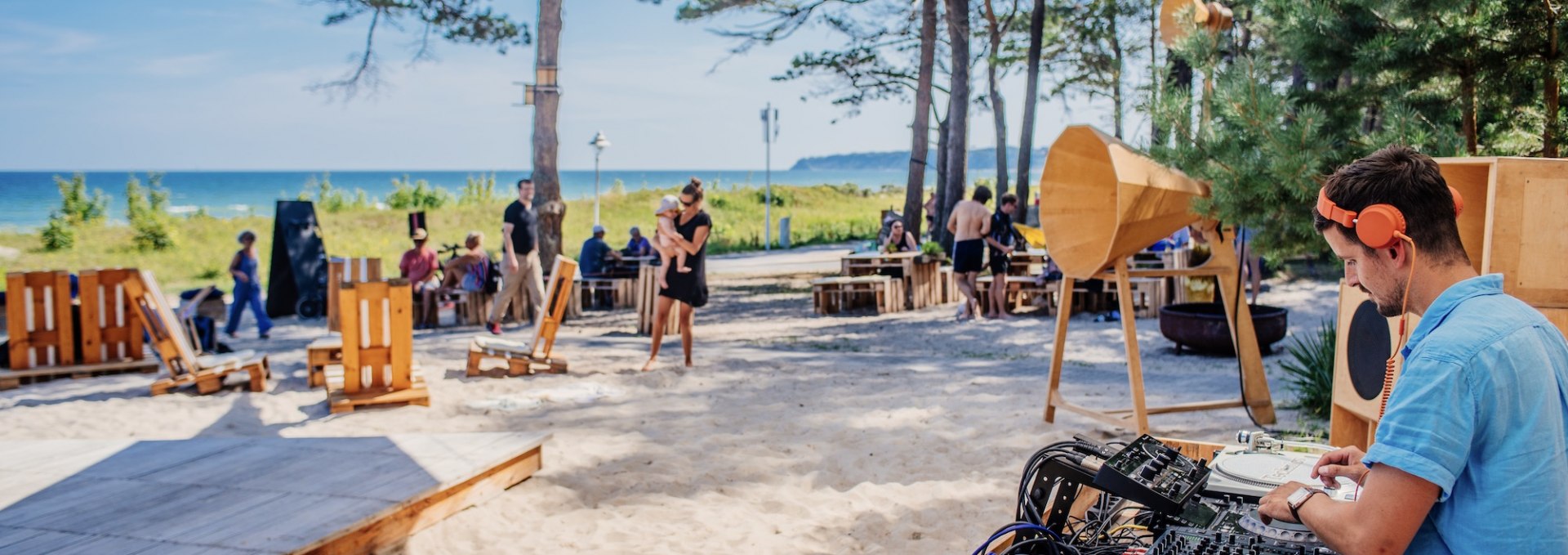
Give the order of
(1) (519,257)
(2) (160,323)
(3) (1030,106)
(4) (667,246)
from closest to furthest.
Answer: (2) (160,323) < (4) (667,246) < (1) (519,257) < (3) (1030,106)

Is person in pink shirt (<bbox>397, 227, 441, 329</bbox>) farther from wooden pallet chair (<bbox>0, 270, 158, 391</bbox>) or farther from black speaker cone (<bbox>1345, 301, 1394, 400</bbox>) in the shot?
black speaker cone (<bbox>1345, 301, 1394, 400</bbox>)

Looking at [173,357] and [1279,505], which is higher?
[1279,505]

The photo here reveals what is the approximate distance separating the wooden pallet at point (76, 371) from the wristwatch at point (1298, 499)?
9.88 m

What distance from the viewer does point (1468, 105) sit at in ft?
16.9

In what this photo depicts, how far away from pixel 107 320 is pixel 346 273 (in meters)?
3.18

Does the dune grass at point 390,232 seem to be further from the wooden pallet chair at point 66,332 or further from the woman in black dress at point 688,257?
the woman in black dress at point 688,257

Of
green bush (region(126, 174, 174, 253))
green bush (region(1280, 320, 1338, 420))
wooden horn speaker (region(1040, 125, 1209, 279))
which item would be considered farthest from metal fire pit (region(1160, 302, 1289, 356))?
green bush (region(126, 174, 174, 253))

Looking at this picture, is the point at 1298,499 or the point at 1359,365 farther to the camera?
the point at 1359,365

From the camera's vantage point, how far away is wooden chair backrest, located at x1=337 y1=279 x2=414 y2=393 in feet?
24.4

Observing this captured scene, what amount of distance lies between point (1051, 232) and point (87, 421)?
6626 millimetres

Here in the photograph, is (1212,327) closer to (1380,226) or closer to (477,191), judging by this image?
(1380,226)

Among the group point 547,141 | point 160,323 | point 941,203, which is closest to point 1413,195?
point 160,323

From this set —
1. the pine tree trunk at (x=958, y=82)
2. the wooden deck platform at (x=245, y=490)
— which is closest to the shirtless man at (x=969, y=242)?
the pine tree trunk at (x=958, y=82)

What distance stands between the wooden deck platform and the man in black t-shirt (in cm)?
658
